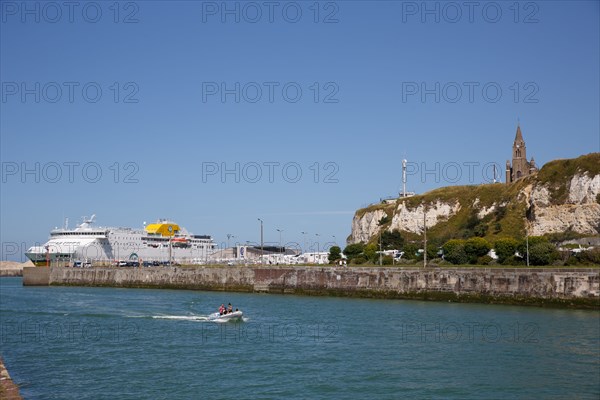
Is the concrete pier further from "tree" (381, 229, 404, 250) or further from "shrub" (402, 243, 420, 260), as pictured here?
"tree" (381, 229, 404, 250)

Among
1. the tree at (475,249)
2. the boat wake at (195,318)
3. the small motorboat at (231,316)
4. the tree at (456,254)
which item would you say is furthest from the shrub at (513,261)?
the small motorboat at (231,316)

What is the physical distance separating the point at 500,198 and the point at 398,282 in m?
51.5

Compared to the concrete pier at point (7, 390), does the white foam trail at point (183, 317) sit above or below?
below

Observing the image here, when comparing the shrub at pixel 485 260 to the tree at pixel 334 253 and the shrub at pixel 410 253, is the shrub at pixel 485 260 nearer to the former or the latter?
→ the shrub at pixel 410 253

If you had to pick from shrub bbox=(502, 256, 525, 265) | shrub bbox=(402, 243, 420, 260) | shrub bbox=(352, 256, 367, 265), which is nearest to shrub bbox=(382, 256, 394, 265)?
shrub bbox=(402, 243, 420, 260)

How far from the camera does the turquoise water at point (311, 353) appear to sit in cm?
2475

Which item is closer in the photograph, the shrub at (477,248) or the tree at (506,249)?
the tree at (506,249)

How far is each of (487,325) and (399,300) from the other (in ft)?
67.6

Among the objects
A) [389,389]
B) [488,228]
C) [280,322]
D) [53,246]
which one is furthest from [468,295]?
[53,246]

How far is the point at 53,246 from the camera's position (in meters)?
130

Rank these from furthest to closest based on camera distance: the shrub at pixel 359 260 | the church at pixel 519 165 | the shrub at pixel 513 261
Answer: the church at pixel 519 165 → the shrub at pixel 359 260 → the shrub at pixel 513 261

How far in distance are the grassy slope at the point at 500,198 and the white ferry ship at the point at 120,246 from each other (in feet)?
168

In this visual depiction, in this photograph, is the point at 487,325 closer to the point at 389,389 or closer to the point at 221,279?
the point at 389,389

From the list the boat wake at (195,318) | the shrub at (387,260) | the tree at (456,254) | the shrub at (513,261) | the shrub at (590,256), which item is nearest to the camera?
the boat wake at (195,318)
